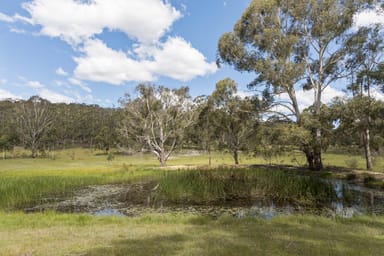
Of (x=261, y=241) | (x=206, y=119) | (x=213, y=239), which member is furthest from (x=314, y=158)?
(x=213, y=239)

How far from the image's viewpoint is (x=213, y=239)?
202 inches

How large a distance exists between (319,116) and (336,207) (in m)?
11.6

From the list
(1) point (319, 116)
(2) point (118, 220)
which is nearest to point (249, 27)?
→ (1) point (319, 116)

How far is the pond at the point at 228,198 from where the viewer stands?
1054 centimetres

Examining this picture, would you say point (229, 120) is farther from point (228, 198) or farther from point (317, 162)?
point (228, 198)

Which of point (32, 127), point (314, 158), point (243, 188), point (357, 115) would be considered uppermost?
point (32, 127)

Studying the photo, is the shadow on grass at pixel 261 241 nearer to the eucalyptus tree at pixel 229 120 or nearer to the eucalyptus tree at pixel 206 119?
the eucalyptus tree at pixel 229 120

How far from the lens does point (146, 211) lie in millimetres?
10234

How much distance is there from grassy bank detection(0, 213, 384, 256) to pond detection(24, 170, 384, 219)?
331 centimetres

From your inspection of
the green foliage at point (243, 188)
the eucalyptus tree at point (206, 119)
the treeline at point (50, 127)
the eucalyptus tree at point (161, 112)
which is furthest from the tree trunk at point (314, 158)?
the treeline at point (50, 127)

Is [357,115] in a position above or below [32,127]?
below

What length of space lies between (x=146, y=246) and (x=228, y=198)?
8759mm

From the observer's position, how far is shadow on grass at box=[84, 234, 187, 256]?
→ 4.27 meters

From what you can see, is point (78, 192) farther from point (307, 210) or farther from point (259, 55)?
point (259, 55)
